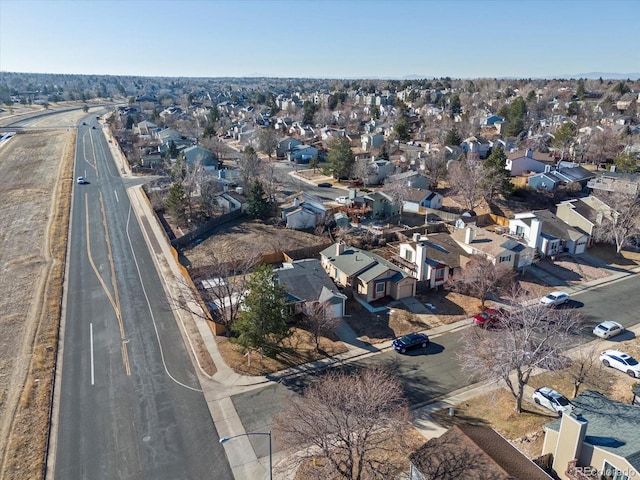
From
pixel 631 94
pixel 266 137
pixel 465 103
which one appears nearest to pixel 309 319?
pixel 266 137

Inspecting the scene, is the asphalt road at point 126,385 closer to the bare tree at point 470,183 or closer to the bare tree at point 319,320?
the bare tree at point 319,320

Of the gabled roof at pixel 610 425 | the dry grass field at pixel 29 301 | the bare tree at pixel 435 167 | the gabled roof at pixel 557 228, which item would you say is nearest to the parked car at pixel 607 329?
the gabled roof at pixel 610 425

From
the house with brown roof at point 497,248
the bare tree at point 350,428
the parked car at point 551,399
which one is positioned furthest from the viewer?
the house with brown roof at point 497,248

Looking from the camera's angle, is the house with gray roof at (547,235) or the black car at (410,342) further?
the house with gray roof at (547,235)

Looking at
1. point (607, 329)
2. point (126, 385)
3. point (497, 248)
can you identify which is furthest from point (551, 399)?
point (126, 385)

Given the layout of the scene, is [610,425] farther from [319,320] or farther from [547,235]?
[547,235]

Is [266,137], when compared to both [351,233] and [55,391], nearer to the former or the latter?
[351,233]

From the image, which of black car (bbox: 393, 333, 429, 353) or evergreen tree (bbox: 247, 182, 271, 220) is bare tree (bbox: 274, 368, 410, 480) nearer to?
black car (bbox: 393, 333, 429, 353)

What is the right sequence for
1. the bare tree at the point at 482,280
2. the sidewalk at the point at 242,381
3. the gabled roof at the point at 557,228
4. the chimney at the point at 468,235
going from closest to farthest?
1. the sidewalk at the point at 242,381
2. the bare tree at the point at 482,280
3. the chimney at the point at 468,235
4. the gabled roof at the point at 557,228
